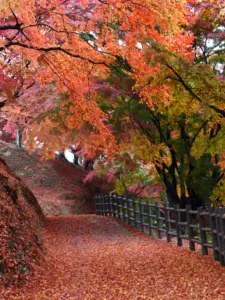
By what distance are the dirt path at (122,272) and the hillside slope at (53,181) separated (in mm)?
13411

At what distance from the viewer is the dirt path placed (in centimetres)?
805

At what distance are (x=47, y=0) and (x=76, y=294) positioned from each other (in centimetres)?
719

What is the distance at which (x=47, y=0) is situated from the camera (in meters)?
11.6

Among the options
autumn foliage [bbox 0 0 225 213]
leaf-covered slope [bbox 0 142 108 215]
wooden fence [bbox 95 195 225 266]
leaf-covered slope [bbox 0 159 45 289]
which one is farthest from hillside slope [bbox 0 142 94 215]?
leaf-covered slope [bbox 0 159 45 289]

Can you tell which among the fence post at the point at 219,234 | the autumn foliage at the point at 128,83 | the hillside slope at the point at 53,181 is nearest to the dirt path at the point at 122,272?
the fence post at the point at 219,234

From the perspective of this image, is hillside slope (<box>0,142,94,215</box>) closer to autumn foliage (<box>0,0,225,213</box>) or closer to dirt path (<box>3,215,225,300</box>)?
autumn foliage (<box>0,0,225,213</box>)

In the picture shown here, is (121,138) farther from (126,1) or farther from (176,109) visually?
(126,1)

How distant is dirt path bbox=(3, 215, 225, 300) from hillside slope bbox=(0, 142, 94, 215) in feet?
44.0

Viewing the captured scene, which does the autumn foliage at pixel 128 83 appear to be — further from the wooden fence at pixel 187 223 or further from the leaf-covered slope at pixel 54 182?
the leaf-covered slope at pixel 54 182

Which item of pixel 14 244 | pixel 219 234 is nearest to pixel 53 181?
pixel 14 244

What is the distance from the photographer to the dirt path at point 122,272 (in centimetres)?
805

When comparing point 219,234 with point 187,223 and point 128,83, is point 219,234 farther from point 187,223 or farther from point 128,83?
point 128,83

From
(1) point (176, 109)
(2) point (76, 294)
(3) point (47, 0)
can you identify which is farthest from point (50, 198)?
(2) point (76, 294)

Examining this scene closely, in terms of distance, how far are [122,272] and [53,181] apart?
2254cm
